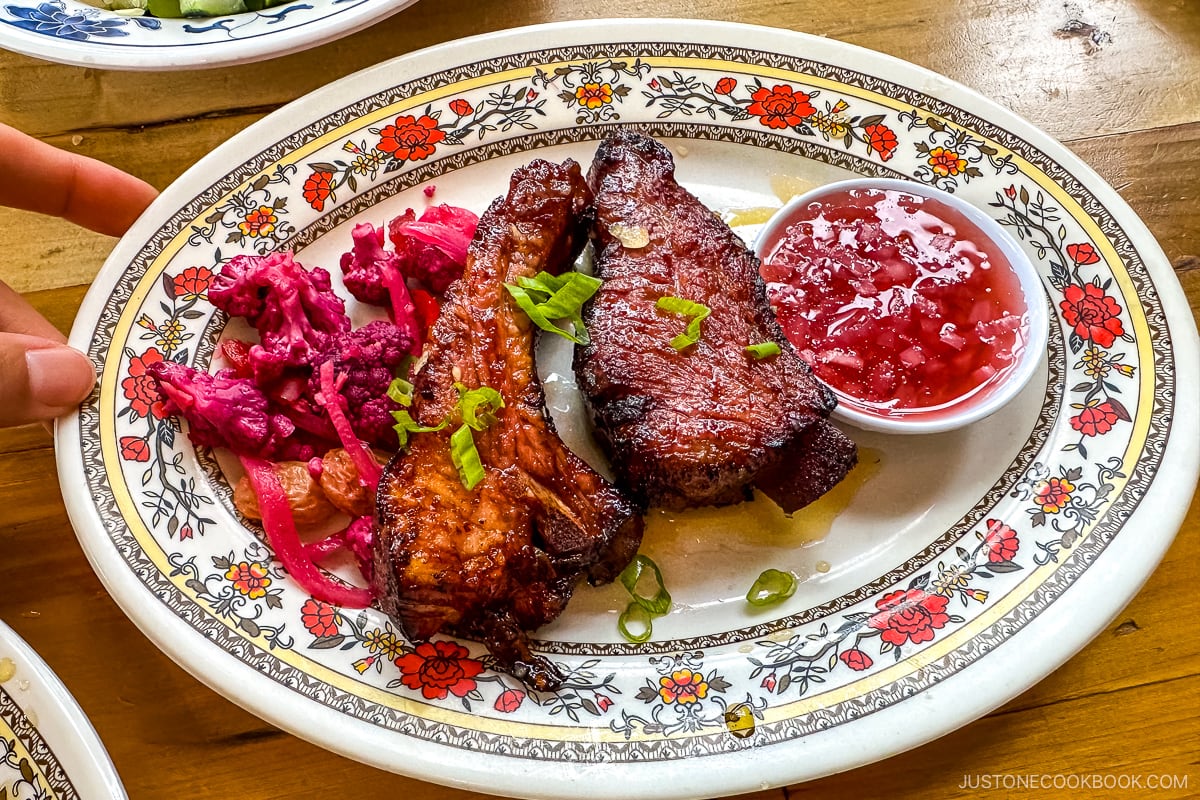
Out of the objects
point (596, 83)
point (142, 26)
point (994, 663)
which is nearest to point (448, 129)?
point (596, 83)

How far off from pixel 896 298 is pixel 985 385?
1.28ft

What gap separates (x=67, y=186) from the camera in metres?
3.15

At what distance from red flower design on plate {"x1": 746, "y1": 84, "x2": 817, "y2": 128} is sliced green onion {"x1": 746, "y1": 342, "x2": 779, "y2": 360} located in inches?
44.3

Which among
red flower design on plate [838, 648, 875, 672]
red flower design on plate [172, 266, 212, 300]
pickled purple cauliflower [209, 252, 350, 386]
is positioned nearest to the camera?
red flower design on plate [838, 648, 875, 672]

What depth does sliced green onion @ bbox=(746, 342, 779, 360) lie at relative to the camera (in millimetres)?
2633

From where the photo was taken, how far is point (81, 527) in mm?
2486

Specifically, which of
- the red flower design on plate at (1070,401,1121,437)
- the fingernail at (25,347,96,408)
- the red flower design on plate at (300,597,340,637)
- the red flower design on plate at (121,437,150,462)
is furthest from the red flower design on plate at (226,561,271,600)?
the red flower design on plate at (1070,401,1121,437)

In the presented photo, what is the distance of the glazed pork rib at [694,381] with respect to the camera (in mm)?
2531

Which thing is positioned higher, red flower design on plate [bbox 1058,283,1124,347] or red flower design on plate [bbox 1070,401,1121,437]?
red flower design on plate [bbox 1058,283,1124,347]

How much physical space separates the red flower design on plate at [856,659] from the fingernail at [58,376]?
2455 mm

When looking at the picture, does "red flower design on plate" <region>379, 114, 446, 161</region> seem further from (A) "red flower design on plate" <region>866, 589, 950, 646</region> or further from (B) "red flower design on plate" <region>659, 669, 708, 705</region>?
(A) "red flower design on plate" <region>866, 589, 950, 646</region>

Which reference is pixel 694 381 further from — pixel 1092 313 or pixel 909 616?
pixel 1092 313

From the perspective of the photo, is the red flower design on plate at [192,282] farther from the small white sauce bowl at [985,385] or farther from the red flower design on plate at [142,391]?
the small white sauce bowl at [985,385]

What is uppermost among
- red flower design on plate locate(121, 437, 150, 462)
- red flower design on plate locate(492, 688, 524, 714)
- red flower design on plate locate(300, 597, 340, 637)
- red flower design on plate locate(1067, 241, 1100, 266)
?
red flower design on plate locate(1067, 241, 1100, 266)
